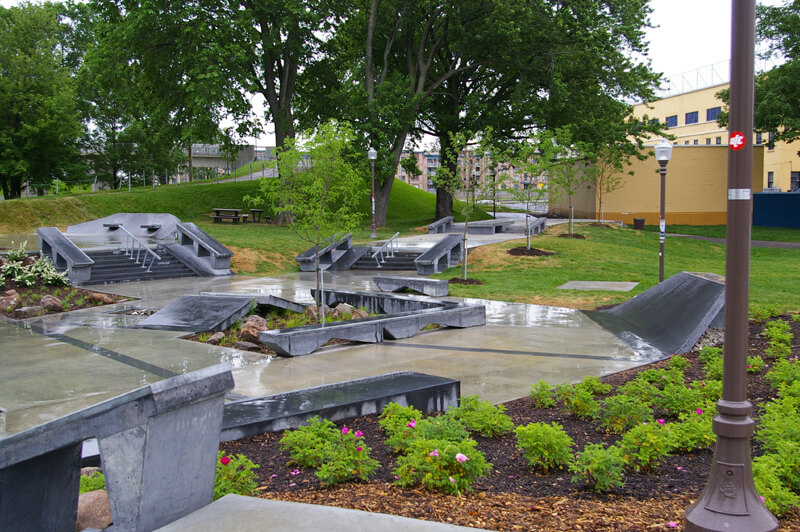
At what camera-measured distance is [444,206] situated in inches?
1479

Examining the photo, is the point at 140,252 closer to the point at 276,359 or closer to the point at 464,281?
the point at 464,281

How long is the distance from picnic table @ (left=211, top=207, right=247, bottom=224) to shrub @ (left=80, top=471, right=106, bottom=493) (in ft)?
99.5

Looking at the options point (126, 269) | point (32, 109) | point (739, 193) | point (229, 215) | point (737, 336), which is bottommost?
point (126, 269)

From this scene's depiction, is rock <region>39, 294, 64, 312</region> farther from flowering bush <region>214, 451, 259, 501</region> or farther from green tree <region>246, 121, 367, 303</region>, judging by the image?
flowering bush <region>214, 451, 259, 501</region>

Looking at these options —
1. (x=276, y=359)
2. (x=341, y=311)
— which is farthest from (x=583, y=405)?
(x=341, y=311)

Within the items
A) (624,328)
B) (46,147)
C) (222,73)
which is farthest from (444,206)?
(624,328)

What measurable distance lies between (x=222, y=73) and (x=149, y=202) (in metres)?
12.2

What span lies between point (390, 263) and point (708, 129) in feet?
166

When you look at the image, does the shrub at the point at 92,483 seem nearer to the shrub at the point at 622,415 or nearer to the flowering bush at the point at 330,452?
the flowering bush at the point at 330,452

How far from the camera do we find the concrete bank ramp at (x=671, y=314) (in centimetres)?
962

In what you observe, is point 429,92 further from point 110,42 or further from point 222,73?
point 110,42

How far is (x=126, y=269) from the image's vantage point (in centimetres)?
1870

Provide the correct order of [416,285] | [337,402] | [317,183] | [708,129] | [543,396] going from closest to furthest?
[337,402] → [543,396] → [317,183] → [416,285] → [708,129]

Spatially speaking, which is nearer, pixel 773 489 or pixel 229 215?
pixel 773 489
